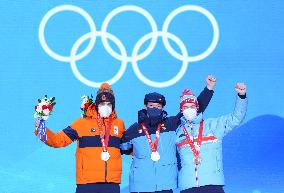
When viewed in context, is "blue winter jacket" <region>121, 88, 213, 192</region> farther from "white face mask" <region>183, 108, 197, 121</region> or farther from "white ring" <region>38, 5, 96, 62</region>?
"white ring" <region>38, 5, 96, 62</region>

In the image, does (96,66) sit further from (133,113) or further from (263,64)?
(263,64)

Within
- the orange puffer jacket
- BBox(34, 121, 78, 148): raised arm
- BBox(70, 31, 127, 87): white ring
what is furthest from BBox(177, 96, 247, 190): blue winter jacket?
BBox(70, 31, 127, 87): white ring

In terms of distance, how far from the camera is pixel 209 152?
4332 mm

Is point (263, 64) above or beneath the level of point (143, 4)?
beneath

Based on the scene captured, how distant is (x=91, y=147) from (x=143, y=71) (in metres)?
1.40

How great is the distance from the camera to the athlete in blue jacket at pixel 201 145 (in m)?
4.29

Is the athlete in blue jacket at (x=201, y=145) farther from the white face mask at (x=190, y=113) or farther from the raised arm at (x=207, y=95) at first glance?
the raised arm at (x=207, y=95)

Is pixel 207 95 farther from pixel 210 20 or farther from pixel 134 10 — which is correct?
pixel 134 10

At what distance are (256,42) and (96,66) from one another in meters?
1.63

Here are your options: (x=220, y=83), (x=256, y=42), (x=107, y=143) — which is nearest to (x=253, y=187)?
(x=220, y=83)

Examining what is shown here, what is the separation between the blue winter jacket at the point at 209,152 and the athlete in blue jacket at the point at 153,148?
3.3 inches

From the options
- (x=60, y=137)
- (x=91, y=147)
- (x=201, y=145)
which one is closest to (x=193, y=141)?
(x=201, y=145)

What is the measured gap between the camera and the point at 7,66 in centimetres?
553

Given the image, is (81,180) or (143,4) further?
(143,4)
